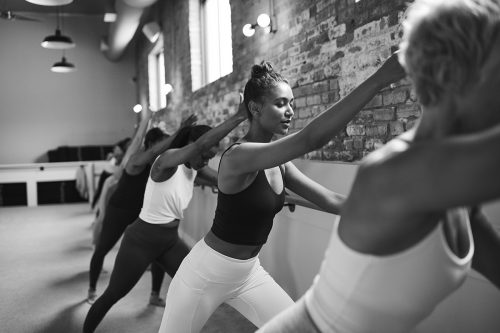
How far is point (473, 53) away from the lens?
2.50ft

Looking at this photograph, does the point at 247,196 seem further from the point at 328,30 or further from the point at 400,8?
the point at 328,30

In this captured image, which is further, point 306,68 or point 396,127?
point 306,68

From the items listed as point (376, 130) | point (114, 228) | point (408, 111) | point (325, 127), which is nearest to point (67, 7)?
point (114, 228)

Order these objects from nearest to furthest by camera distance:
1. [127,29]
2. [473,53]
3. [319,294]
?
1. [473,53]
2. [319,294]
3. [127,29]

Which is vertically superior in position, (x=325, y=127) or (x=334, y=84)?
(x=334, y=84)

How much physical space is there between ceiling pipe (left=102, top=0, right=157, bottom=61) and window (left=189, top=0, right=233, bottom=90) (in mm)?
812

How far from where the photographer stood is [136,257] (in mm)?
2826

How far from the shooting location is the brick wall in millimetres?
2430

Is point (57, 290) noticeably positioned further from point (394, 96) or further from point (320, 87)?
point (394, 96)

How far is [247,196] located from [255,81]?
0.50m

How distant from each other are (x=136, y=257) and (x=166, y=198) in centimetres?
39

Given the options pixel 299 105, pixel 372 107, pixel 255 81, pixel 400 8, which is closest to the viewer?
pixel 255 81

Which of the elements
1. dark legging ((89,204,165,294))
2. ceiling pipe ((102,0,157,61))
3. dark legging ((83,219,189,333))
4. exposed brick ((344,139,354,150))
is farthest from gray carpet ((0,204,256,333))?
ceiling pipe ((102,0,157,61))

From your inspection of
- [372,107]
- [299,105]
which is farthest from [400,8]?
[299,105]
